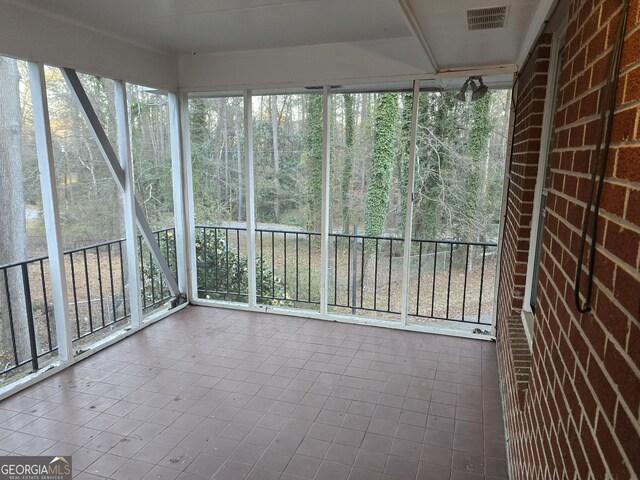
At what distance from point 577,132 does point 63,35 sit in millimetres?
3361

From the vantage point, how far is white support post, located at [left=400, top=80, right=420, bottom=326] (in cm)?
359

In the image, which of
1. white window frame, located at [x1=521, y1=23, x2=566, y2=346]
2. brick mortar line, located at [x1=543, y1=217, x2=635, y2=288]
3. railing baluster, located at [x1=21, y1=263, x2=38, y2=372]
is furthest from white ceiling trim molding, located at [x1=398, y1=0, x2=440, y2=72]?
railing baluster, located at [x1=21, y1=263, x2=38, y2=372]

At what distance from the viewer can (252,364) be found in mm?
3230

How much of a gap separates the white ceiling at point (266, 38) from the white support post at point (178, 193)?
0.29m

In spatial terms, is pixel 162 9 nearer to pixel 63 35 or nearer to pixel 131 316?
pixel 63 35

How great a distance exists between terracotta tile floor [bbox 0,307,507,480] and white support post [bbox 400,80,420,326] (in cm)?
Answer: 36

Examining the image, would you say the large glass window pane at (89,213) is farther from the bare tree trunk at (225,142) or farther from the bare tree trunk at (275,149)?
the bare tree trunk at (275,149)

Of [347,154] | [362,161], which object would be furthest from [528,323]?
[347,154]

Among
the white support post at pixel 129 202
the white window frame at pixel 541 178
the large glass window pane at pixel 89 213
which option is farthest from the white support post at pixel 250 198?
the white window frame at pixel 541 178

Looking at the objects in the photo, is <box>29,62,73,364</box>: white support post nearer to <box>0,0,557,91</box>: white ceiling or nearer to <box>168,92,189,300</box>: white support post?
<box>0,0,557,91</box>: white ceiling

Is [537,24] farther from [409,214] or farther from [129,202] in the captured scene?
[129,202]

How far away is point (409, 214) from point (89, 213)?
114 inches

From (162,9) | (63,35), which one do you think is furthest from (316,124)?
(63,35)

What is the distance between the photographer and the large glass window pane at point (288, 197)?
160 inches
